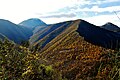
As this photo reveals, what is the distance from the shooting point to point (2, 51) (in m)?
8.01

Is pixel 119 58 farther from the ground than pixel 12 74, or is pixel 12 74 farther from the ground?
pixel 119 58

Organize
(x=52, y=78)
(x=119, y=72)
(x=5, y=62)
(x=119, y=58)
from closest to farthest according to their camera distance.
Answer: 1. (x=119, y=72)
2. (x=119, y=58)
3. (x=5, y=62)
4. (x=52, y=78)

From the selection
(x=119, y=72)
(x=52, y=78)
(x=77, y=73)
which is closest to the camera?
(x=119, y=72)

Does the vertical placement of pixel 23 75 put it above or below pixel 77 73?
above

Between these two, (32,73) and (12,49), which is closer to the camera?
(32,73)

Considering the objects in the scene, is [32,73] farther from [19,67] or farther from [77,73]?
[77,73]

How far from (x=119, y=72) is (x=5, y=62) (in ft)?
9.68

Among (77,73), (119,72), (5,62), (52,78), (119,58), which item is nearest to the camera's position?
(119,72)

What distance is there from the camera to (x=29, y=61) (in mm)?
7922

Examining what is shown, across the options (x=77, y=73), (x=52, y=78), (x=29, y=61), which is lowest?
(x=77, y=73)

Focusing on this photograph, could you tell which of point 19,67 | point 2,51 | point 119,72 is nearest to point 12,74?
point 19,67

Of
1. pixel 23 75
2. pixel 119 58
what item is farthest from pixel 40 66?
pixel 119 58

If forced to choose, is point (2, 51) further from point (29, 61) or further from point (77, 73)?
point (77, 73)

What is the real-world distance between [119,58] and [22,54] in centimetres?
281
